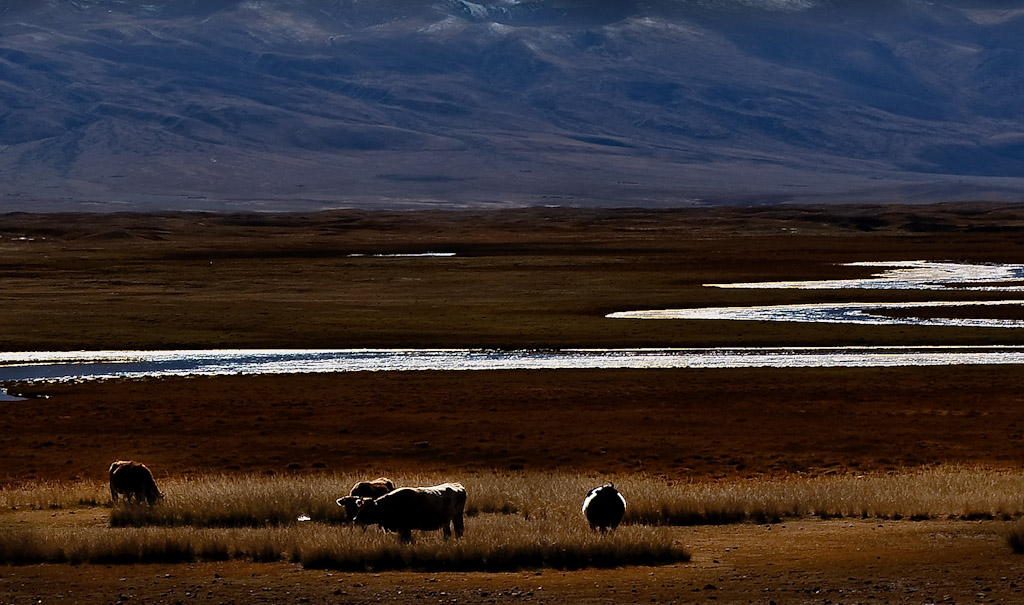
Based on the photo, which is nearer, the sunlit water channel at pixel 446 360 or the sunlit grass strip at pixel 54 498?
the sunlit grass strip at pixel 54 498

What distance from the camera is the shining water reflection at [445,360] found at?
1387 inches

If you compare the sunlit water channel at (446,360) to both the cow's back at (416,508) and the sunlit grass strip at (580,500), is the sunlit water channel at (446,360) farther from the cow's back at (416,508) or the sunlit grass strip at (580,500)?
the cow's back at (416,508)

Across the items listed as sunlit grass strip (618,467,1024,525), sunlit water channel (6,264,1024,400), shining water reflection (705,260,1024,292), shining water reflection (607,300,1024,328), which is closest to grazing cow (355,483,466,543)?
sunlit grass strip (618,467,1024,525)

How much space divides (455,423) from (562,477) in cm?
765

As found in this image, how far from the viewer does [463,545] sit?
13.5 m

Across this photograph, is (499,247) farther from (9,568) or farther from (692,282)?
(9,568)

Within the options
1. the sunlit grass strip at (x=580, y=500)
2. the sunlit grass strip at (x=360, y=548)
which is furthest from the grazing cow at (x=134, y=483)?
the sunlit grass strip at (x=360, y=548)

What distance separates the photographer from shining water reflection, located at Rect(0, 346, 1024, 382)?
35219 millimetres

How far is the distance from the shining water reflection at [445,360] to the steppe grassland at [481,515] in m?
14.8

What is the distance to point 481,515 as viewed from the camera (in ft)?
52.7

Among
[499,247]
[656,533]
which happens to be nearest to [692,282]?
[499,247]

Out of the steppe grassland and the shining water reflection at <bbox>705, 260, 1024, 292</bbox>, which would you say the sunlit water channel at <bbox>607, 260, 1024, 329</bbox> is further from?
the steppe grassland

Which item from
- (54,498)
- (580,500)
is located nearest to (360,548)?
(580,500)

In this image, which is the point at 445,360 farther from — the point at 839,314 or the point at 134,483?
the point at 134,483
